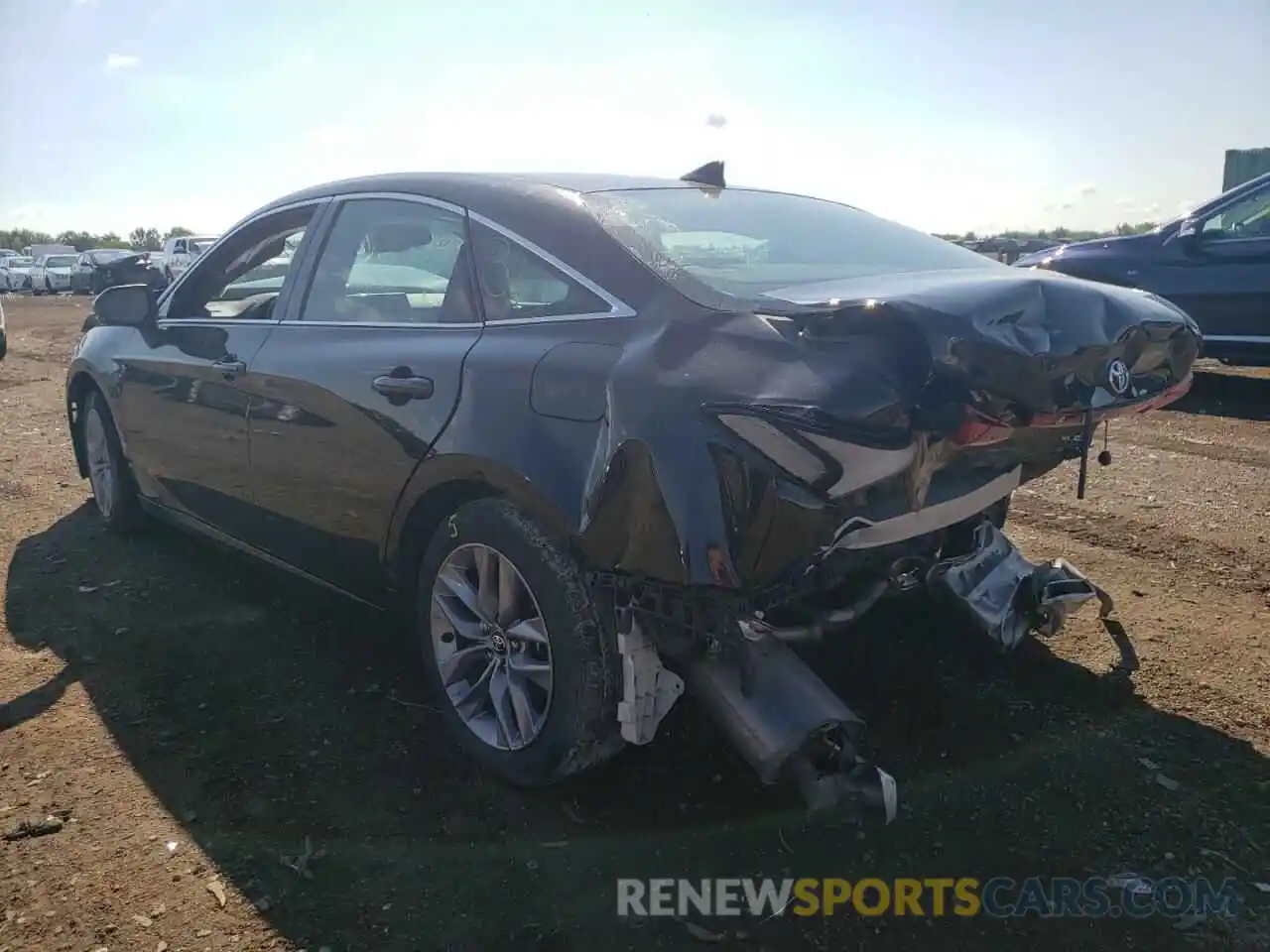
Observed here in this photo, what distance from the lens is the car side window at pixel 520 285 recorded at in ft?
9.32

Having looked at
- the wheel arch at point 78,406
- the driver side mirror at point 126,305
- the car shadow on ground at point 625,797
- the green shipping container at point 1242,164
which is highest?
the green shipping container at point 1242,164

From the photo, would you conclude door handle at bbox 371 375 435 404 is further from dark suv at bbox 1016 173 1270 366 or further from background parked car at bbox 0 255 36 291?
background parked car at bbox 0 255 36 291

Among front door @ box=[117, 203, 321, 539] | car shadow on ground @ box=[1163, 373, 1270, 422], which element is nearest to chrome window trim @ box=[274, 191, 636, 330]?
front door @ box=[117, 203, 321, 539]

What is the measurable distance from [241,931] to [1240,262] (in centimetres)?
890

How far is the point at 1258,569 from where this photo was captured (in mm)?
4504

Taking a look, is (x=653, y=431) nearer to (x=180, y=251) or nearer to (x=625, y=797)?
(x=625, y=797)

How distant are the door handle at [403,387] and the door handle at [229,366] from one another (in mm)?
949

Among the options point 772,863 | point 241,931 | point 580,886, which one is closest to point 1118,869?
point 772,863

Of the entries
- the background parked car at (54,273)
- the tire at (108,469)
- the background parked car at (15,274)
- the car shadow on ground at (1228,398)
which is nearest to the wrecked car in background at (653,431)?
the tire at (108,469)

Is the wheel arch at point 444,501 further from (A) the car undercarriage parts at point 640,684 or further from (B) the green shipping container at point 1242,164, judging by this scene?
(B) the green shipping container at point 1242,164

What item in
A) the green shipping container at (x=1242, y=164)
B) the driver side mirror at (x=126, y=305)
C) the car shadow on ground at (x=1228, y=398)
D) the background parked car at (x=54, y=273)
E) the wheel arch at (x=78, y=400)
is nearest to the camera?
the driver side mirror at (x=126, y=305)

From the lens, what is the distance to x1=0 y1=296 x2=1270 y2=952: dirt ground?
244 centimetres

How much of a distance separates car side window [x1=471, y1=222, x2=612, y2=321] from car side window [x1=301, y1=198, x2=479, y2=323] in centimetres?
6

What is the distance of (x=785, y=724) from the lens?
8.13ft
